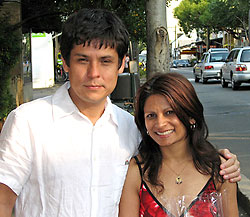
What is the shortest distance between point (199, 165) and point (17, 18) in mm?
8589

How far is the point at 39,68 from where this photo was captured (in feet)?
78.4

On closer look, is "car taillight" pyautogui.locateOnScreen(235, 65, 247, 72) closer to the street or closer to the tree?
the street

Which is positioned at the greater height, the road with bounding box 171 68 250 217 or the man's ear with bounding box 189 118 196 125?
the man's ear with bounding box 189 118 196 125

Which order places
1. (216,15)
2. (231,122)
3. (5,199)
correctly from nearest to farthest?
1. (5,199)
2. (231,122)
3. (216,15)

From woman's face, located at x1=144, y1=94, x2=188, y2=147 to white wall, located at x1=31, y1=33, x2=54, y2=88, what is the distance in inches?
854

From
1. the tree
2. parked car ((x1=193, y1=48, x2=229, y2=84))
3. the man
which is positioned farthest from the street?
the tree

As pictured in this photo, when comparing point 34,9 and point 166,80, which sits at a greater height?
point 34,9

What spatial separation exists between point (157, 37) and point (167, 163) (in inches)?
179

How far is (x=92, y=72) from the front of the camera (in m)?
2.19

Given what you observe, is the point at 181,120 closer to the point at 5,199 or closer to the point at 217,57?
the point at 5,199

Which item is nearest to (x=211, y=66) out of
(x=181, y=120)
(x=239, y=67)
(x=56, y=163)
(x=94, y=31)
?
(x=239, y=67)

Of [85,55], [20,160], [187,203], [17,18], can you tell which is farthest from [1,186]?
[17,18]

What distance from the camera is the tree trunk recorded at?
6844 mm

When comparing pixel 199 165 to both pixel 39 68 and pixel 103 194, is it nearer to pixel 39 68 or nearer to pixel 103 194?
pixel 103 194
